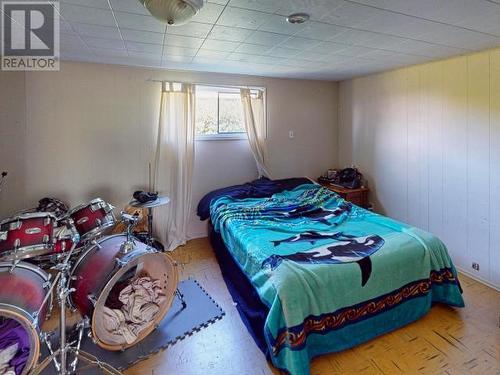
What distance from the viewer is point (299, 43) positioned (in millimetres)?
2348

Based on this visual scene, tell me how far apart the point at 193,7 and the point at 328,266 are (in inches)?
67.1

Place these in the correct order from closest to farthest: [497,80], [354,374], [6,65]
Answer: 1. [354,374]
2. [497,80]
3. [6,65]

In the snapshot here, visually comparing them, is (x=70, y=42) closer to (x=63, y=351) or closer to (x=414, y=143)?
(x=63, y=351)

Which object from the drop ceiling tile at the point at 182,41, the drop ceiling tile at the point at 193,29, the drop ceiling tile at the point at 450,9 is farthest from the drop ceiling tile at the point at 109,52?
the drop ceiling tile at the point at 450,9

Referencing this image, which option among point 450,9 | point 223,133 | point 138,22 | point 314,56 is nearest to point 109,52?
point 138,22

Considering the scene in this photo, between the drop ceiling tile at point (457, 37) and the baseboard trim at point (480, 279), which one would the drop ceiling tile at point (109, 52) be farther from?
the baseboard trim at point (480, 279)

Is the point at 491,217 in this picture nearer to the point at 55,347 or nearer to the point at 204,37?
the point at 204,37

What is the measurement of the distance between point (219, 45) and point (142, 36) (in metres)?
0.62

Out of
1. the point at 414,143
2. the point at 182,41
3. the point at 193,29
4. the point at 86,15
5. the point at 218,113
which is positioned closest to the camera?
the point at 86,15

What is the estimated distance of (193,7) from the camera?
1.35 metres

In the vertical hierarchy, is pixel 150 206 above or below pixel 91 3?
below

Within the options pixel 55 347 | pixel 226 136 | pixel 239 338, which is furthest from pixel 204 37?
pixel 55 347

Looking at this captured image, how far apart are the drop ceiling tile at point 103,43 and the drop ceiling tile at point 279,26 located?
1255mm

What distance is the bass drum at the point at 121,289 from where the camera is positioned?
1.74m
